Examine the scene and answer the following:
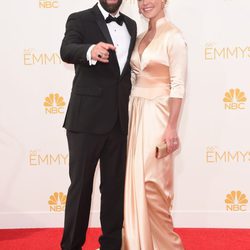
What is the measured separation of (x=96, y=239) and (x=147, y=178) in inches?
35.4

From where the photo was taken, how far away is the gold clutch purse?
83.4 inches

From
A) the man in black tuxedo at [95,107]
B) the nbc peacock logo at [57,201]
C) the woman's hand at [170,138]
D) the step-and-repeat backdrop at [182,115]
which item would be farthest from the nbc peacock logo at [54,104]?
the woman's hand at [170,138]

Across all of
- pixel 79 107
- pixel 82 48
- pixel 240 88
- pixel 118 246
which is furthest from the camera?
pixel 240 88

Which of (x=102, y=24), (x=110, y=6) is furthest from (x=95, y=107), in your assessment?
(x=110, y=6)

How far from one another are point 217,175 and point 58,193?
1.23m

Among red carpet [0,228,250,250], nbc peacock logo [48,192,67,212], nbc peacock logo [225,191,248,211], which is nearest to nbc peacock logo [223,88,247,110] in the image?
nbc peacock logo [225,191,248,211]

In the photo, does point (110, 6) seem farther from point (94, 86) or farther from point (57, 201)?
point (57, 201)

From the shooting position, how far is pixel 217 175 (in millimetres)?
3070

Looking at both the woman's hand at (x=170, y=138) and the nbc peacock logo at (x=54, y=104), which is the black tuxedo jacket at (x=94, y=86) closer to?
the woman's hand at (x=170, y=138)

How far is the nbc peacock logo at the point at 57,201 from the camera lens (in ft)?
10.4

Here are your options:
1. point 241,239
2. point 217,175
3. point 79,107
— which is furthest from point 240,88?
point 79,107

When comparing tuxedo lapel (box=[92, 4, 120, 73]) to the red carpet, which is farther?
the red carpet

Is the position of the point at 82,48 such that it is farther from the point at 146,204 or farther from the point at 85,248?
the point at 85,248

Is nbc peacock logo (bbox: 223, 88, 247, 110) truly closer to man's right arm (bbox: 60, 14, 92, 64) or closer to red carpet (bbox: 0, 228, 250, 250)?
red carpet (bbox: 0, 228, 250, 250)
